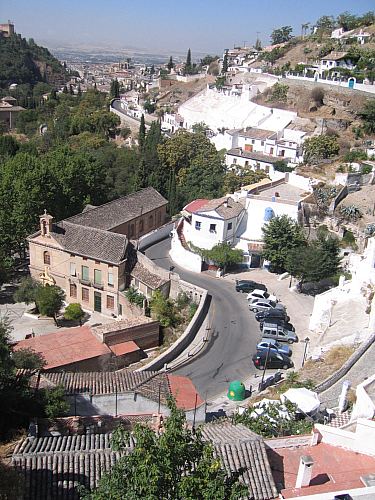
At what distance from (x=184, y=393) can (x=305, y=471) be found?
29.6 ft

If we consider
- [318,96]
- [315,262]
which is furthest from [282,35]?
[315,262]

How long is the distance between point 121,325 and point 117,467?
19913 mm

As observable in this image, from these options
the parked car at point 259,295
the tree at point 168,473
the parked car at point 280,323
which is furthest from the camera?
the parked car at point 259,295

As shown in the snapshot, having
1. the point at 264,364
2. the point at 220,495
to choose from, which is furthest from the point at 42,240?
the point at 220,495

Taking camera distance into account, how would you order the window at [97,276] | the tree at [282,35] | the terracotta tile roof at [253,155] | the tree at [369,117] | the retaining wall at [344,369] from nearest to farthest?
the retaining wall at [344,369] < the window at [97,276] < the terracotta tile roof at [253,155] < the tree at [369,117] < the tree at [282,35]

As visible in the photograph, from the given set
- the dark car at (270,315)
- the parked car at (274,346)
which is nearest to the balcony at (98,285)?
the dark car at (270,315)

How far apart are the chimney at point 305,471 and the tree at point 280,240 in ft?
77.3

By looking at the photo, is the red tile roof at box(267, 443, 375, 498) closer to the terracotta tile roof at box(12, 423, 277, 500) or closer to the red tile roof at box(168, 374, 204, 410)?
the terracotta tile roof at box(12, 423, 277, 500)

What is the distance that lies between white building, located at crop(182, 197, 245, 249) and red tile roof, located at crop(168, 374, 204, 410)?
55.2 ft

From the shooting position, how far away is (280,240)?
34.9m

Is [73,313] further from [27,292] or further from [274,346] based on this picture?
[274,346]

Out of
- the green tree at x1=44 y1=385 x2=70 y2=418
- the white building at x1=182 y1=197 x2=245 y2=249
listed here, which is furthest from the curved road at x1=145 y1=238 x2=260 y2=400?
the green tree at x1=44 y1=385 x2=70 y2=418

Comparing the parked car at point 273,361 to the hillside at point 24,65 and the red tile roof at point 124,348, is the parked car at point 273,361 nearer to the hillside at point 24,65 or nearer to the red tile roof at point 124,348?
the red tile roof at point 124,348

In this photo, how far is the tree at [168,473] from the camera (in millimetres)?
8156
